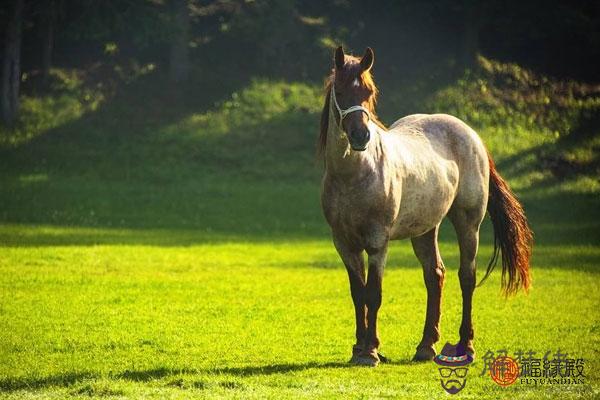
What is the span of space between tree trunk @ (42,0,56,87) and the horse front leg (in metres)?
25.1

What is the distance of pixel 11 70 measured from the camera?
106 feet

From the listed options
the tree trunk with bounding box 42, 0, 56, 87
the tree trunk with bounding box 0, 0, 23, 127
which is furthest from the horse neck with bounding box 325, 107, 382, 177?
the tree trunk with bounding box 42, 0, 56, 87

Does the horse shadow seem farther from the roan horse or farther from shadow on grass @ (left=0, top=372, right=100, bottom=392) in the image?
the roan horse

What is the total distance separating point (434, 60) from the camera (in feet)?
132

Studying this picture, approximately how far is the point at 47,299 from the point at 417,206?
600 centimetres

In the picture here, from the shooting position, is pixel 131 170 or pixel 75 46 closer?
pixel 131 170

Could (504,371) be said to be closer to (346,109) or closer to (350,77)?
(346,109)

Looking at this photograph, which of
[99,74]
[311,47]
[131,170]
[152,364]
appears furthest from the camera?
[311,47]

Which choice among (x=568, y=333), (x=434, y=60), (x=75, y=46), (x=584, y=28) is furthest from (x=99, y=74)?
(x=568, y=333)

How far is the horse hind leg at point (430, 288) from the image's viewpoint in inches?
387

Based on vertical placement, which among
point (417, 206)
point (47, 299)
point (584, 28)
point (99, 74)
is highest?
point (584, 28)

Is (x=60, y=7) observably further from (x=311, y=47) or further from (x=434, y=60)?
(x=434, y=60)

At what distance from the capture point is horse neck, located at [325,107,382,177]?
29.3 ft

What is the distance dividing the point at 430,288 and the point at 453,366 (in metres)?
1.03
